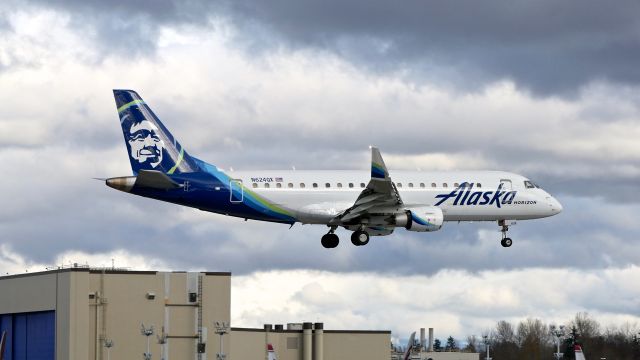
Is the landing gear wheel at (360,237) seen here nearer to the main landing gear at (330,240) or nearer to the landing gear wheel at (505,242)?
the main landing gear at (330,240)

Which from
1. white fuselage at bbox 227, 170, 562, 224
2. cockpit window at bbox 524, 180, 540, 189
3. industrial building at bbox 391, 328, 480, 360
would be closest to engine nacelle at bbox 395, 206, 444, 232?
white fuselage at bbox 227, 170, 562, 224

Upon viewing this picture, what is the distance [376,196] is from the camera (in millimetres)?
94625

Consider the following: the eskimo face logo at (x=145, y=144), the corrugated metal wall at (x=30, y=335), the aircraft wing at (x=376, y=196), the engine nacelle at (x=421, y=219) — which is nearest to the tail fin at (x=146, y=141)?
the eskimo face logo at (x=145, y=144)

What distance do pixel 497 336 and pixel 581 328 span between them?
14243mm

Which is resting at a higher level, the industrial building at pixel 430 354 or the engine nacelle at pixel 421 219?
the engine nacelle at pixel 421 219

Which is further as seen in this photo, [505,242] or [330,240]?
[505,242]

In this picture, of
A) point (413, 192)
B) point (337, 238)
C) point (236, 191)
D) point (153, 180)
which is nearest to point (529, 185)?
point (413, 192)

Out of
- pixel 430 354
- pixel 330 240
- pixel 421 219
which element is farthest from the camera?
pixel 430 354

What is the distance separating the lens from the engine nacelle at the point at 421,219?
9681 cm

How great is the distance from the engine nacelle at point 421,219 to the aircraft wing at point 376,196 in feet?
3.13

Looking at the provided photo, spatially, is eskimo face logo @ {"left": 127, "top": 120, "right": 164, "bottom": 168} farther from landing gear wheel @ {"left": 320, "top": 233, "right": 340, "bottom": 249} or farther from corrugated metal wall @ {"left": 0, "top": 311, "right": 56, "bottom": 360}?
corrugated metal wall @ {"left": 0, "top": 311, "right": 56, "bottom": 360}

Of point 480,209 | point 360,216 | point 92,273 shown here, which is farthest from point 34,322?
point 480,209

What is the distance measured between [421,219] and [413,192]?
3.34 m

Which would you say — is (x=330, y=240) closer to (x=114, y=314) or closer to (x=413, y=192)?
(x=413, y=192)
